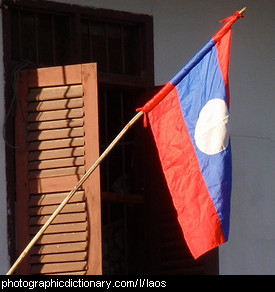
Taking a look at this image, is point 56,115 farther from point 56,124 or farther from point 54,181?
point 54,181

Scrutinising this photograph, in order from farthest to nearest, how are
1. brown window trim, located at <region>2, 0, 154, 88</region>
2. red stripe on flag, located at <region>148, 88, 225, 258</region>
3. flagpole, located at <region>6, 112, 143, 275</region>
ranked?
1. brown window trim, located at <region>2, 0, 154, 88</region>
2. red stripe on flag, located at <region>148, 88, 225, 258</region>
3. flagpole, located at <region>6, 112, 143, 275</region>

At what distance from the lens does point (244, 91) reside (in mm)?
8820

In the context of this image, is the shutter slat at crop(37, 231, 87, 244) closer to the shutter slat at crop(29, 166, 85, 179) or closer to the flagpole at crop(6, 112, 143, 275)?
the shutter slat at crop(29, 166, 85, 179)

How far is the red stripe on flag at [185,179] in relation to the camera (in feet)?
23.2

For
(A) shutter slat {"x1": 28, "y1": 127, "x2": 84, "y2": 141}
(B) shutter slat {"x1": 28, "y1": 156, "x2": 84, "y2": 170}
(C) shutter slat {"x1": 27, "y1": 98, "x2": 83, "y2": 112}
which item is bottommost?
(B) shutter slat {"x1": 28, "y1": 156, "x2": 84, "y2": 170}

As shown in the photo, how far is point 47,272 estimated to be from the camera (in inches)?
297

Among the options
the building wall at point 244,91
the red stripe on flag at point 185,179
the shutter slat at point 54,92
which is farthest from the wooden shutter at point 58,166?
the building wall at point 244,91

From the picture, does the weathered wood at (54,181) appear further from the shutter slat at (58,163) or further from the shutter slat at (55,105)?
the shutter slat at (55,105)

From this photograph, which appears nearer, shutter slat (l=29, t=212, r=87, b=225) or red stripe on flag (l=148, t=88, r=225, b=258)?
red stripe on flag (l=148, t=88, r=225, b=258)

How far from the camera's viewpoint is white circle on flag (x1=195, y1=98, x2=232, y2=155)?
7.14m

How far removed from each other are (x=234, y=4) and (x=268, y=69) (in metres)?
0.47

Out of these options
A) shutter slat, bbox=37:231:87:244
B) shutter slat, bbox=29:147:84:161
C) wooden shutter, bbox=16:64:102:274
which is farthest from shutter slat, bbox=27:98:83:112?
shutter slat, bbox=37:231:87:244

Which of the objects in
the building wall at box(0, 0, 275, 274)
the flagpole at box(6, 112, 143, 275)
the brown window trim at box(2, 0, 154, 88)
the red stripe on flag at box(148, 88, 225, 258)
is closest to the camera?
the flagpole at box(6, 112, 143, 275)

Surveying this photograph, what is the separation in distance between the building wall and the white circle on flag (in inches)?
53.4
